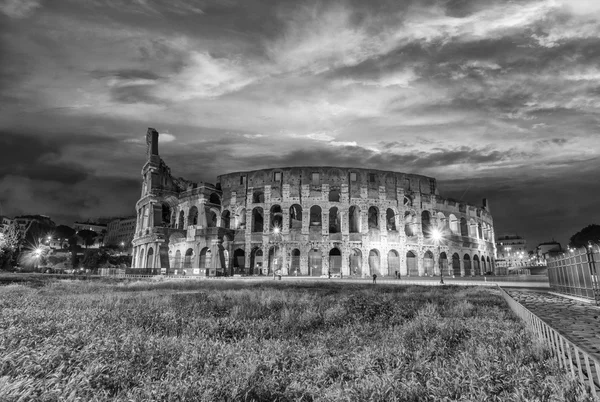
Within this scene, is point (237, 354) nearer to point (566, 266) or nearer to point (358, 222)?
point (566, 266)

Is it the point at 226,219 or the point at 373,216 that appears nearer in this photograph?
the point at 373,216

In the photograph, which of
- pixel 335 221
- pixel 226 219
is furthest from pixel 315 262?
pixel 226 219

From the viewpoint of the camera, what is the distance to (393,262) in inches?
1839

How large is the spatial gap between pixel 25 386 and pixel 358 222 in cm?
4452

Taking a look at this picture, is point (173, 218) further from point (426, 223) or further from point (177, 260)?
point (426, 223)

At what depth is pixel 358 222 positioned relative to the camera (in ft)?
153

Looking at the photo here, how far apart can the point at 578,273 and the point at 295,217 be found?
41.3 m

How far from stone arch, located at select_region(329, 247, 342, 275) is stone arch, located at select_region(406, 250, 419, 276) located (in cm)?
991

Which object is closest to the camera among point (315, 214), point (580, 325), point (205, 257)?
point (580, 325)

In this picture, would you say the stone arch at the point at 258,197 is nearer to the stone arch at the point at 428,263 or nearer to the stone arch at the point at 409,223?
the stone arch at the point at 409,223

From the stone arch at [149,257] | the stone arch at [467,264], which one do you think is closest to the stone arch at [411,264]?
the stone arch at [467,264]

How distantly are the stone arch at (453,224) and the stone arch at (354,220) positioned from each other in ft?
54.5

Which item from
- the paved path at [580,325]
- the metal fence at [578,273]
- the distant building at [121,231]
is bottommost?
the paved path at [580,325]

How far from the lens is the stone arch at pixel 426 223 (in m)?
50.5
